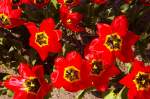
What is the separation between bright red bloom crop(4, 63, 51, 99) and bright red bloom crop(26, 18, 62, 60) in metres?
0.13

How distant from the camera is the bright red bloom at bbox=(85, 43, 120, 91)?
2088 millimetres

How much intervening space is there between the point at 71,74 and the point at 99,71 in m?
0.16

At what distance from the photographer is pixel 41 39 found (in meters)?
2.30

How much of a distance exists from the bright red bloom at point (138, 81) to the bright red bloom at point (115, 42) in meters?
0.11

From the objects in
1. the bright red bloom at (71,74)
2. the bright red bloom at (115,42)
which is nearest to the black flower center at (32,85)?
the bright red bloom at (71,74)

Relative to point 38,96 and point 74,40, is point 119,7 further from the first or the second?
point 38,96

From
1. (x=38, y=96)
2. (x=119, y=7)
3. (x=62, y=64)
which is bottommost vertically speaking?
(x=38, y=96)

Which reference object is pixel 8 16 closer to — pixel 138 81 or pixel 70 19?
pixel 70 19

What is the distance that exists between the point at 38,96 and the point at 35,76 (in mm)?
110

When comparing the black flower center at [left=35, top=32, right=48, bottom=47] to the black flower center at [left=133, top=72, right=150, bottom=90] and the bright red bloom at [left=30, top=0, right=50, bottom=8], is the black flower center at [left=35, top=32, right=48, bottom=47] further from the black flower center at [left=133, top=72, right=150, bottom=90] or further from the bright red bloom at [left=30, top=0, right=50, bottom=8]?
the black flower center at [left=133, top=72, right=150, bottom=90]

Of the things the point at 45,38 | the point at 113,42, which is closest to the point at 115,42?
the point at 113,42

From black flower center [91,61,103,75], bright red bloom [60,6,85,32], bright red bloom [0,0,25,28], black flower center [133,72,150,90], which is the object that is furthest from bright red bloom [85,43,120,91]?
bright red bloom [0,0,25,28]

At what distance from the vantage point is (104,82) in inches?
82.6

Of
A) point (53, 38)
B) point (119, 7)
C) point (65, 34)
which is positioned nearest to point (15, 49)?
point (65, 34)
